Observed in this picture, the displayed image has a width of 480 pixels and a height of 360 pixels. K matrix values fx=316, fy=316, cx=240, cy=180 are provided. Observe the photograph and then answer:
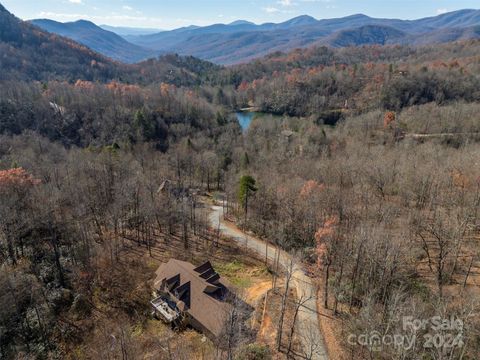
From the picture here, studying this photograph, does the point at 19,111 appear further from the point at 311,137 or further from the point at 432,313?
the point at 432,313

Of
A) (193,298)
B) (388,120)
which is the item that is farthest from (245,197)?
(388,120)

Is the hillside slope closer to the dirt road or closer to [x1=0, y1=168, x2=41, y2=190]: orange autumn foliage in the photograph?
[x1=0, y1=168, x2=41, y2=190]: orange autumn foliage

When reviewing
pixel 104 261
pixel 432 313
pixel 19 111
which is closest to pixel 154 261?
pixel 104 261

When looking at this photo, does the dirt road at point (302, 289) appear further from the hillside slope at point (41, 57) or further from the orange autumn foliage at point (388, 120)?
the hillside slope at point (41, 57)

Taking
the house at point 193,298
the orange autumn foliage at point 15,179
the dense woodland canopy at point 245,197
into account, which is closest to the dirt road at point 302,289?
the dense woodland canopy at point 245,197

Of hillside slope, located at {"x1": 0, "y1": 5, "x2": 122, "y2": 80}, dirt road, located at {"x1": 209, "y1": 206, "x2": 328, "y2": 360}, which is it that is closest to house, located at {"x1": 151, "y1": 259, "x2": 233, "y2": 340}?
dirt road, located at {"x1": 209, "y1": 206, "x2": 328, "y2": 360}

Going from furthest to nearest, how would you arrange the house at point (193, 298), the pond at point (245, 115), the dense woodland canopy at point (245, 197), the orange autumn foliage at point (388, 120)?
1. the pond at point (245, 115)
2. the orange autumn foliage at point (388, 120)
3. the house at point (193, 298)
4. the dense woodland canopy at point (245, 197)
